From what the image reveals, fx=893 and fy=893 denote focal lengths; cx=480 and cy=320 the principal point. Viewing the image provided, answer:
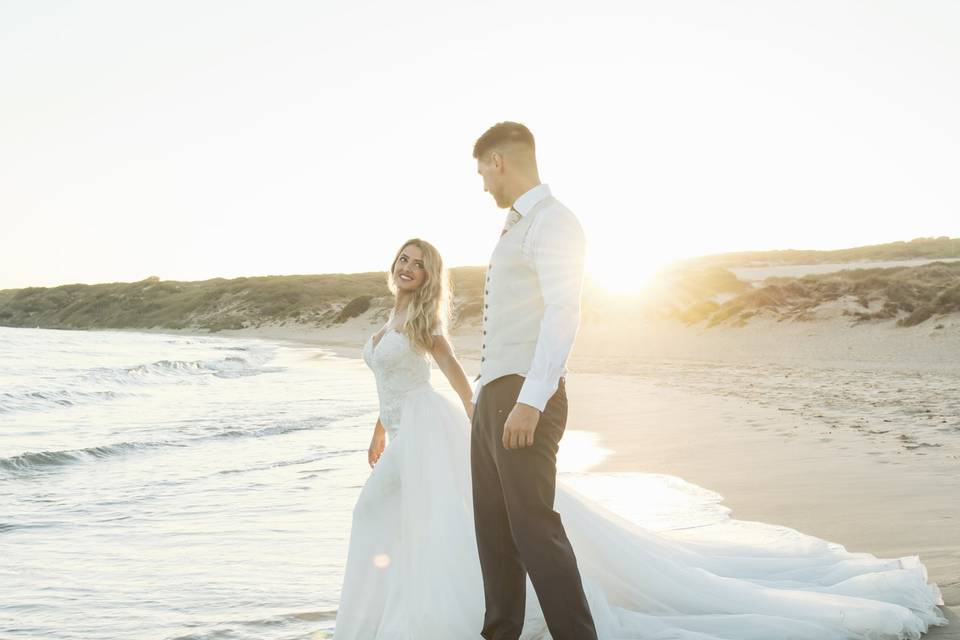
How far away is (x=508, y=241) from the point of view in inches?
128

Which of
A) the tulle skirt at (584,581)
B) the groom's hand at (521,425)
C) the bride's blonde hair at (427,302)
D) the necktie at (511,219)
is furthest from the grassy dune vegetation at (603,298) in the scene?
the groom's hand at (521,425)

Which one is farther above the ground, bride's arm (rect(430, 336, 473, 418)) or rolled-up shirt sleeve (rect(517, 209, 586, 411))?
rolled-up shirt sleeve (rect(517, 209, 586, 411))

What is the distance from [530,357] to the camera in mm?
3172

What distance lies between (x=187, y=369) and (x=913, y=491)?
22190mm

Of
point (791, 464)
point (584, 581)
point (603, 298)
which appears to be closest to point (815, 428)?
point (791, 464)

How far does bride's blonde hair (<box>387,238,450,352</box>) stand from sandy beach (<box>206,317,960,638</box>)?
2.59 metres

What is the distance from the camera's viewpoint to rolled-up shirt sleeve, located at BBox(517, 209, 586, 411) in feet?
9.83

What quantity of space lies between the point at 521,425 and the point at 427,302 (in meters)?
1.53

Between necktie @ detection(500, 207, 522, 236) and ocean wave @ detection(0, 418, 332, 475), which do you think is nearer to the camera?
necktie @ detection(500, 207, 522, 236)

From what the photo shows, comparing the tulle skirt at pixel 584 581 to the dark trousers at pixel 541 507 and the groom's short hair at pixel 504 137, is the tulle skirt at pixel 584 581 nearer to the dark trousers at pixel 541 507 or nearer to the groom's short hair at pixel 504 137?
the dark trousers at pixel 541 507

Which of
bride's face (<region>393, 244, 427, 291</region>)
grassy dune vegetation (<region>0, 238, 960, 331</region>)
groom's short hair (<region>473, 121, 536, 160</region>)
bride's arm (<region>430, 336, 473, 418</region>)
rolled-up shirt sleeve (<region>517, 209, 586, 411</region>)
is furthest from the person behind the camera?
grassy dune vegetation (<region>0, 238, 960, 331</region>)

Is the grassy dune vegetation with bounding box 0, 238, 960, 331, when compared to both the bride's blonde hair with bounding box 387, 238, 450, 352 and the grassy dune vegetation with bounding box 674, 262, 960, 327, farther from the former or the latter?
the bride's blonde hair with bounding box 387, 238, 450, 352

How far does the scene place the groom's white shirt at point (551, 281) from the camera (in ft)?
9.84

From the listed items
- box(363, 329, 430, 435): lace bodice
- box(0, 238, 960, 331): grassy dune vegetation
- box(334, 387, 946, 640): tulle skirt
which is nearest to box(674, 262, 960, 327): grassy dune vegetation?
box(0, 238, 960, 331): grassy dune vegetation
